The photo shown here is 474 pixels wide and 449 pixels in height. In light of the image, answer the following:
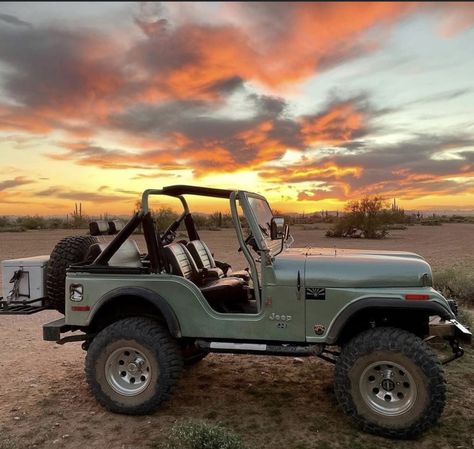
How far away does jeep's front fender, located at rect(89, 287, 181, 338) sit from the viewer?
16.8 ft

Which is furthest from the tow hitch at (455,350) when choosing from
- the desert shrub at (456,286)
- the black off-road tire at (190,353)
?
the desert shrub at (456,286)

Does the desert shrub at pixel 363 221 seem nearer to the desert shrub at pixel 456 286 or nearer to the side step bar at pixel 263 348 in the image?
the desert shrub at pixel 456 286

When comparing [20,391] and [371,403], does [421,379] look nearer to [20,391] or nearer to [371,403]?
[371,403]

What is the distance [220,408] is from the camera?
5.48m

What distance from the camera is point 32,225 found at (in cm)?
5228

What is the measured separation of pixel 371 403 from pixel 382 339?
60 cm

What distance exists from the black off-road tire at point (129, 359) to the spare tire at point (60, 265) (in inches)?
33.1

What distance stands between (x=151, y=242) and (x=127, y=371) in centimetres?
136

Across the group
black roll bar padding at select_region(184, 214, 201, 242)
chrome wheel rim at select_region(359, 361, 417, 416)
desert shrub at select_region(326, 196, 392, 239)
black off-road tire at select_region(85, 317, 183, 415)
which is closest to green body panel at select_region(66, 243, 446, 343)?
black off-road tire at select_region(85, 317, 183, 415)

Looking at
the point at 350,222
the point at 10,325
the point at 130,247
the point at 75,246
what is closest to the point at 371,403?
the point at 130,247

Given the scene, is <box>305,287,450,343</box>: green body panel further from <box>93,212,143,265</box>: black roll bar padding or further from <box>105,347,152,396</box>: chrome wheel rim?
<box>93,212,143,265</box>: black roll bar padding

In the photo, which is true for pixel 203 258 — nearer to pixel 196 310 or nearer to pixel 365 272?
pixel 196 310

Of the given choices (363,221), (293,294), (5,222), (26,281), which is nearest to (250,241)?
(293,294)

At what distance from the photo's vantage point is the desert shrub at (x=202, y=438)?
430 centimetres
